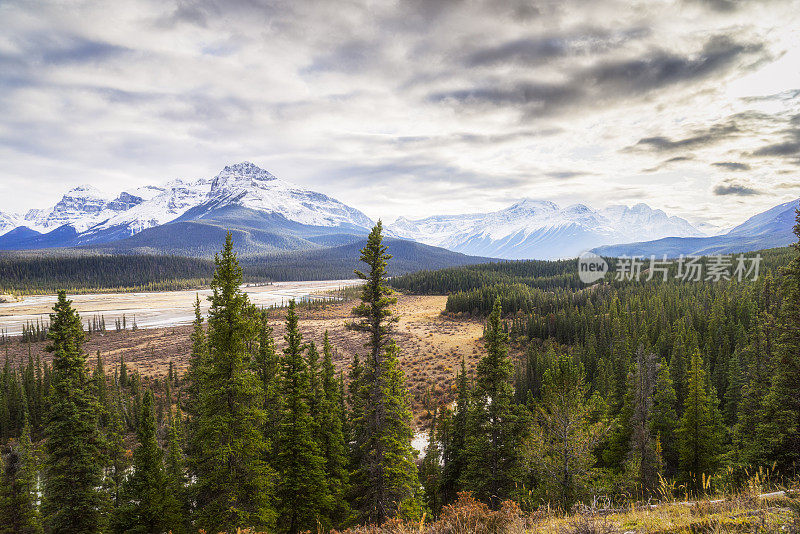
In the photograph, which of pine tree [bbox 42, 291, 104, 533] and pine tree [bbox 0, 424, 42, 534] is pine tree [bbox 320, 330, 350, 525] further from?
Result: pine tree [bbox 0, 424, 42, 534]

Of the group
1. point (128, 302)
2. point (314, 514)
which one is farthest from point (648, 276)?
point (128, 302)

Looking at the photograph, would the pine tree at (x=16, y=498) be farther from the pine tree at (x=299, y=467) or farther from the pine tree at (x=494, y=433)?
the pine tree at (x=494, y=433)

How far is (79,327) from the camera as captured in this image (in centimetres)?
1772

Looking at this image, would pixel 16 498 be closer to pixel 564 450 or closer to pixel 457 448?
pixel 457 448

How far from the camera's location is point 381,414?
18.0m

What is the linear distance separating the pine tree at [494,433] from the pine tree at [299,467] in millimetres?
8132

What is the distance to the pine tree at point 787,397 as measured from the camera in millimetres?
17203

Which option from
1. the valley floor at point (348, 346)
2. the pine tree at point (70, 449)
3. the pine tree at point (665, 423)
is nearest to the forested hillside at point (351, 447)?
the pine tree at point (70, 449)

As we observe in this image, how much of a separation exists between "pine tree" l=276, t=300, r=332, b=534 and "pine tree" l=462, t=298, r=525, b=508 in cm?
813

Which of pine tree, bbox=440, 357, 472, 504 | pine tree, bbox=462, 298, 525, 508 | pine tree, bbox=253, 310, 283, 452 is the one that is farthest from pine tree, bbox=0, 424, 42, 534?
pine tree, bbox=440, 357, 472, 504

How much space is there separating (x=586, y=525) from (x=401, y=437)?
12.5 m

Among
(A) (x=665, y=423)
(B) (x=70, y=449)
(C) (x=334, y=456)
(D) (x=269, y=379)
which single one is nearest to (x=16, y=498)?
(B) (x=70, y=449)

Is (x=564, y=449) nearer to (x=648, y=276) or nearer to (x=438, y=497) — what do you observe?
(x=438, y=497)

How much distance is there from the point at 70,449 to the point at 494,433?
2048 cm
